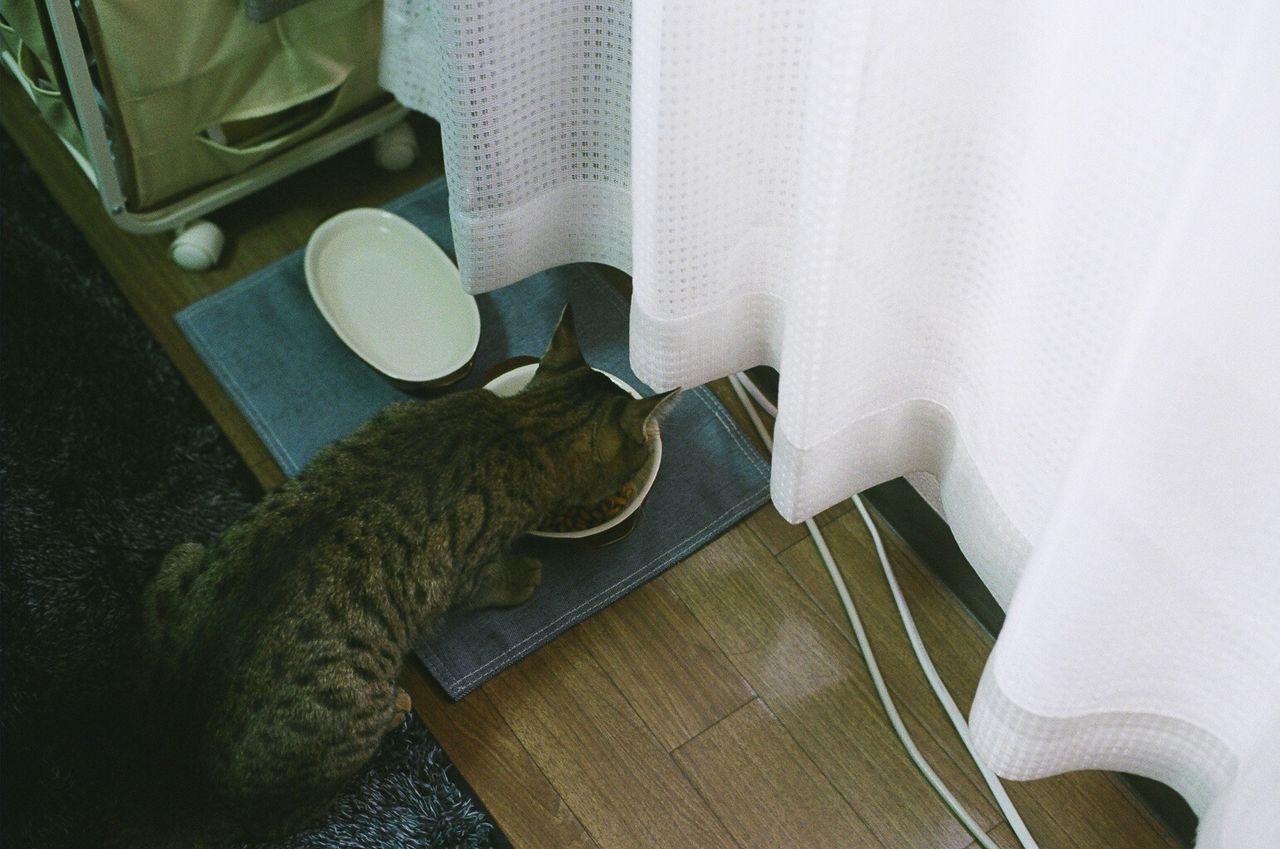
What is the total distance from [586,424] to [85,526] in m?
0.63

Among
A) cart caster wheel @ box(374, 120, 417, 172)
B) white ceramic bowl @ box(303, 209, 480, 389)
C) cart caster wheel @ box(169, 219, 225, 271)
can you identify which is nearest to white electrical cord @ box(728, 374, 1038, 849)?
white ceramic bowl @ box(303, 209, 480, 389)

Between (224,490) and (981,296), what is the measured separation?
932 mm

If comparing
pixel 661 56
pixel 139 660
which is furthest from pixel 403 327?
pixel 661 56

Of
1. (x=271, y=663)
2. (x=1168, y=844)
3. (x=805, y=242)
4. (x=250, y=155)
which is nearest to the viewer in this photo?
(x=805, y=242)

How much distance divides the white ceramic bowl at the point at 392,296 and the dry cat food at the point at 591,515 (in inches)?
10.1

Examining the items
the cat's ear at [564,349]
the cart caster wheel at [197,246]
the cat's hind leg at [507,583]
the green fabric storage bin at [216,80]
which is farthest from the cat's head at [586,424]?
the cart caster wheel at [197,246]

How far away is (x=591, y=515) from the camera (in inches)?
52.6

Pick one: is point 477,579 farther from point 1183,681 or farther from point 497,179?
point 1183,681

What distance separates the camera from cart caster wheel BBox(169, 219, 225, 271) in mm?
1604

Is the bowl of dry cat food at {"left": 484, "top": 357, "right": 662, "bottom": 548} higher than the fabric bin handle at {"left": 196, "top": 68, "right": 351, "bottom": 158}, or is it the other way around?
the fabric bin handle at {"left": 196, "top": 68, "right": 351, "bottom": 158}

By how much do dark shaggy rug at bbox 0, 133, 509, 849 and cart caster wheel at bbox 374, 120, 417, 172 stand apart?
1.35ft

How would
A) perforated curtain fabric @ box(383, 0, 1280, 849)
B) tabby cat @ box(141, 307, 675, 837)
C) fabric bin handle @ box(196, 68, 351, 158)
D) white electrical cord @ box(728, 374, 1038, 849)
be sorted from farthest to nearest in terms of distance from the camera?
fabric bin handle @ box(196, 68, 351, 158), white electrical cord @ box(728, 374, 1038, 849), tabby cat @ box(141, 307, 675, 837), perforated curtain fabric @ box(383, 0, 1280, 849)

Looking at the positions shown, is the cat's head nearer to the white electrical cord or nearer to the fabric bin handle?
the white electrical cord

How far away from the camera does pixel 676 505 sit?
4.61 ft
